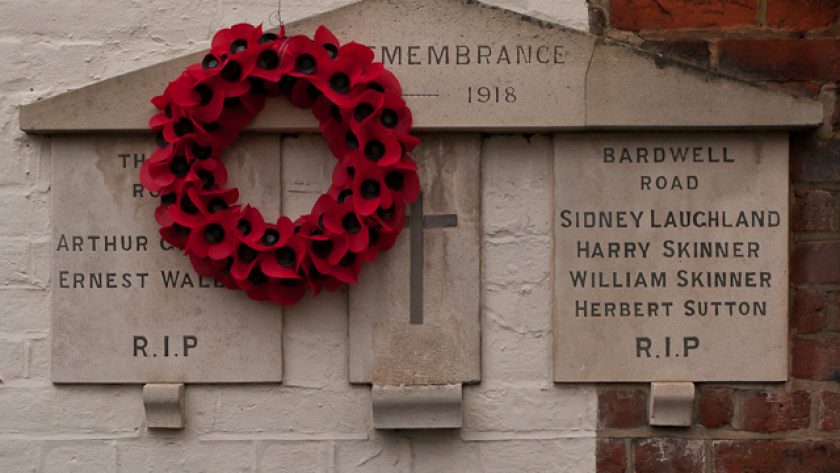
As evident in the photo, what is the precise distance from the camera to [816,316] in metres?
2.04

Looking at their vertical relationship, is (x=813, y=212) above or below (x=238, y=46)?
below

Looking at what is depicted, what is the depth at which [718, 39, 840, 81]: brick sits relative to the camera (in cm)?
204

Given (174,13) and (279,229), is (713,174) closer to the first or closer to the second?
(279,229)

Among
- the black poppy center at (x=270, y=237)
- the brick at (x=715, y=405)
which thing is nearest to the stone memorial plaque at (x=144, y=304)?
the black poppy center at (x=270, y=237)

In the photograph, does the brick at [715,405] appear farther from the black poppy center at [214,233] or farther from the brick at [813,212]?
the black poppy center at [214,233]

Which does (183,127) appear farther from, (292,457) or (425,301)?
(292,457)

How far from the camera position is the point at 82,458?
206 centimetres

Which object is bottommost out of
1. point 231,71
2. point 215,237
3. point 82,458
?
point 82,458

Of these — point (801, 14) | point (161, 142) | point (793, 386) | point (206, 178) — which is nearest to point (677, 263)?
point (793, 386)

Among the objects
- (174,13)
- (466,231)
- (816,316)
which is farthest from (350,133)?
(816,316)

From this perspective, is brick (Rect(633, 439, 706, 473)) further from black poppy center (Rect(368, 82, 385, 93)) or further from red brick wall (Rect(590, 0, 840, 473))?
black poppy center (Rect(368, 82, 385, 93))

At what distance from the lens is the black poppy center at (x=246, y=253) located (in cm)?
192

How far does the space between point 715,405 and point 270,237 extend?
1478 millimetres

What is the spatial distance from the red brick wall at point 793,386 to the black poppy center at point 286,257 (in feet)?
3.47
